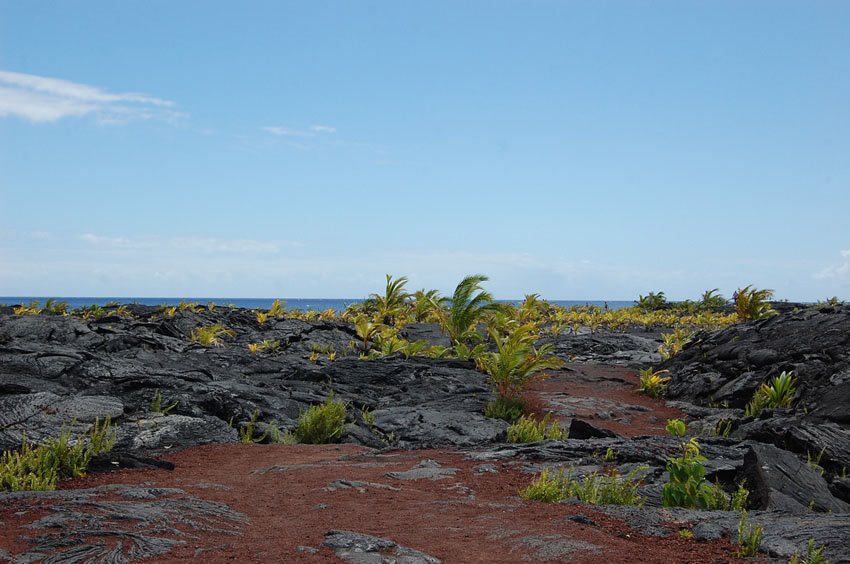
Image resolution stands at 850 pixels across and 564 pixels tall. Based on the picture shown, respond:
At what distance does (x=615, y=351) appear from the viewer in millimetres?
26234

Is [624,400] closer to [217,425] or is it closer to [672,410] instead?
[672,410]

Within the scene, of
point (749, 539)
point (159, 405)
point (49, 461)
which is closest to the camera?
point (749, 539)

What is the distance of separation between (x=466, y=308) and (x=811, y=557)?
1825 centimetres

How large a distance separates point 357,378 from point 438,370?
2257 mm

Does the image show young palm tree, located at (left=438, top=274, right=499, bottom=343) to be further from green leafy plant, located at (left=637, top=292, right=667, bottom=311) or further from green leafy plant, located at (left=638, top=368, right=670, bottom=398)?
green leafy plant, located at (left=637, top=292, right=667, bottom=311)

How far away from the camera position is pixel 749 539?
5285 mm

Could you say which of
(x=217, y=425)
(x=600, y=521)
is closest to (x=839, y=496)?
(x=600, y=521)

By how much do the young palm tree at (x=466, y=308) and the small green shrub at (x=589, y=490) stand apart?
14900 millimetres

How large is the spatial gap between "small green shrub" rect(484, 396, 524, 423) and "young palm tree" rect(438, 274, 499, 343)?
319 inches

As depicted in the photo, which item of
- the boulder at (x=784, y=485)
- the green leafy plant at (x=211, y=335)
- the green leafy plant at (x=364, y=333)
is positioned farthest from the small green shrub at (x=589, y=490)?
the green leafy plant at (x=364, y=333)

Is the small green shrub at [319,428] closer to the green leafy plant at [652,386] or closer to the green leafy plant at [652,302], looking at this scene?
the green leafy plant at [652,386]

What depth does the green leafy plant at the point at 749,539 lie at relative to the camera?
519 cm

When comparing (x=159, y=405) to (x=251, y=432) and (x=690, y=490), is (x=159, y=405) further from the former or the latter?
(x=690, y=490)

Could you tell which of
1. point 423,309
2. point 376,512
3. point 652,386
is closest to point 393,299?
point 423,309
